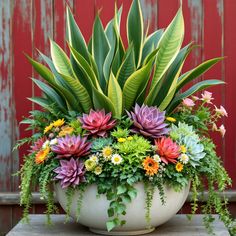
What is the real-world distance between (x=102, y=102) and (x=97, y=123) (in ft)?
0.38

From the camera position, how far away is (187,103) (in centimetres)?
263

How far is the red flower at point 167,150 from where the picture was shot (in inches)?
91.8

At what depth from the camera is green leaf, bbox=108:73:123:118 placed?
2406mm

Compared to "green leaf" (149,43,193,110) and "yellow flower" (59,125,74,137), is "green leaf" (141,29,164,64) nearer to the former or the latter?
"green leaf" (149,43,193,110)

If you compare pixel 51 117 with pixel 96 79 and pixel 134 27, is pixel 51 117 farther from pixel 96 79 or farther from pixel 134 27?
pixel 134 27

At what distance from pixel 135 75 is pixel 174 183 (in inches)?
17.2

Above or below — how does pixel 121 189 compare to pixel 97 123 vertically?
below

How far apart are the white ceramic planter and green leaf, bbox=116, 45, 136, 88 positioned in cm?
45

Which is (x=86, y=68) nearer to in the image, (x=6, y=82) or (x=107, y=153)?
(x=107, y=153)

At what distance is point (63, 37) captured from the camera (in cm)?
309

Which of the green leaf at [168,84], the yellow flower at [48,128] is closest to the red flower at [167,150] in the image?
the green leaf at [168,84]

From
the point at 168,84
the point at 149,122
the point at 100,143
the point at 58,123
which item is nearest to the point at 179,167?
the point at 149,122

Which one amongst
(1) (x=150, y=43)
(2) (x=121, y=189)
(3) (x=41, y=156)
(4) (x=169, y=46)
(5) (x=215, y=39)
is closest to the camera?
(2) (x=121, y=189)

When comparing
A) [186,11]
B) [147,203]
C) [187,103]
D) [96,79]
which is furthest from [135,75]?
[186,11]
